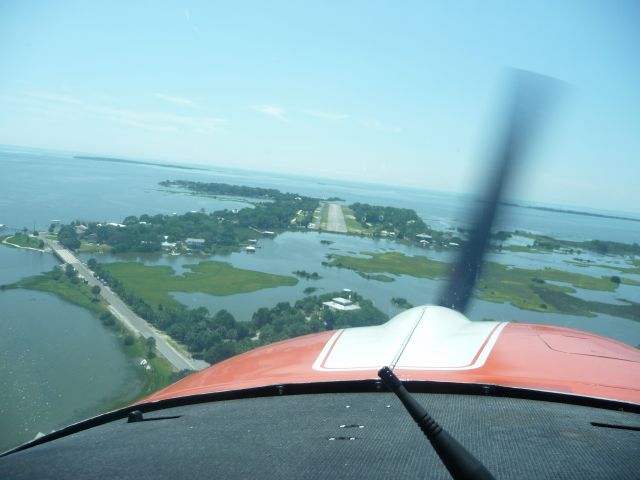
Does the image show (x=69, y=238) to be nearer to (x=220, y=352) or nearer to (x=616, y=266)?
(x=220, y=352)

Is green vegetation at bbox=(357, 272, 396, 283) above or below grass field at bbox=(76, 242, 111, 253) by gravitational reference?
above

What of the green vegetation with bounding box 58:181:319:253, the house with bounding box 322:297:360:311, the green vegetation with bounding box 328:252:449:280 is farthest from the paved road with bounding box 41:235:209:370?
the green vegetation with bounding box 328:252:449:280

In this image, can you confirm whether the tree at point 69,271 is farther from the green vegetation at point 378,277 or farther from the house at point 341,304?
the green vegetation at point 378,277

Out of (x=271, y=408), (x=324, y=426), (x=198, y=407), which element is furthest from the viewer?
(x=198, y=407)

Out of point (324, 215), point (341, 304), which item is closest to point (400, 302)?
point (341, 304)

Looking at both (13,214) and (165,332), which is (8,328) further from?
(13,214)

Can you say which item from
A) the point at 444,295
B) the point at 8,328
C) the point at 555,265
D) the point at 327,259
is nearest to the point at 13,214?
the point at 8,328

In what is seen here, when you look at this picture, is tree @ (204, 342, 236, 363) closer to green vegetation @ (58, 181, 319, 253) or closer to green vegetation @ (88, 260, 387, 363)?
green vegetation @ (88, 260, 387, 363)
